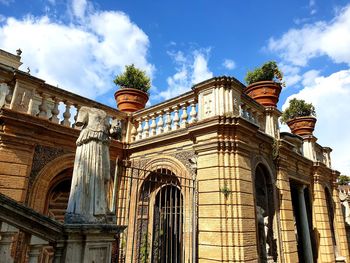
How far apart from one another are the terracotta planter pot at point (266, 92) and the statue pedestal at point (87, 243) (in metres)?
7.83

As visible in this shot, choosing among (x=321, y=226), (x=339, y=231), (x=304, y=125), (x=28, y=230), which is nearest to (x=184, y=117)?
(x=28, y=230)

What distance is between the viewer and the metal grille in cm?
715

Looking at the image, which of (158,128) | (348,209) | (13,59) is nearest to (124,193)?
(158,128)

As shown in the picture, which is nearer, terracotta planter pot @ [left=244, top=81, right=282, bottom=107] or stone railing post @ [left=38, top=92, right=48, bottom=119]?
stone railing post @ [left=38, top=92, right=48, bottom=119]

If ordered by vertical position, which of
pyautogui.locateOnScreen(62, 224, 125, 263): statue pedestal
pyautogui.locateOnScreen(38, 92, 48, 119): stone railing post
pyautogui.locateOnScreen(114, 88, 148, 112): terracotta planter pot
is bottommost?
pyautogui.locateOnScreen(62, 224, 125, 263): statue pedestal

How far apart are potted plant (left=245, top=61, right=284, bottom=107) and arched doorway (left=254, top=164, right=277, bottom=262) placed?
2865 millimetres

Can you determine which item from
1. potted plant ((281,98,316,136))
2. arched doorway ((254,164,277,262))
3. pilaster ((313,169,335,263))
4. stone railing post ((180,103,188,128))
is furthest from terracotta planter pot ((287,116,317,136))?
stone railing post ((180,103,188,128))

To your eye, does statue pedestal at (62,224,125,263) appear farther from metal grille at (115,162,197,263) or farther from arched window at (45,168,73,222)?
arched window at (45,168,73,222)

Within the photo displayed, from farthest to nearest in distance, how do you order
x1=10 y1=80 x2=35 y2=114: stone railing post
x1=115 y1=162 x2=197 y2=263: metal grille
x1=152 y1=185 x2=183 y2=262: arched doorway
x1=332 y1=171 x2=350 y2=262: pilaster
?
x1=332 y1=171 x2=350 y2=262: pilaster → x1=152 y1=185 x2=183 y2=262: arched doorway → x1=115 y1=162 x2=197 y2=263: metal grille → x1=10 y1=80 x2=35 y2=114: stone railing post

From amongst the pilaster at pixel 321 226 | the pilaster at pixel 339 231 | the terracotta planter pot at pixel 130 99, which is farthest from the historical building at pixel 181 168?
the pilaster at pixel 339 231

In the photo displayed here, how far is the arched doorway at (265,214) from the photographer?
719 cm

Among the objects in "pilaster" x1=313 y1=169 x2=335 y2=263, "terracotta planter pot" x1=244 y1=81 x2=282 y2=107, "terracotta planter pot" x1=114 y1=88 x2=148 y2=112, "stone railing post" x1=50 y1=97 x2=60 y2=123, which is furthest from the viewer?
"pilaster" x1=313 y1=169 x2=335 y2=263

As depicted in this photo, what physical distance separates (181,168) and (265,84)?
498cm

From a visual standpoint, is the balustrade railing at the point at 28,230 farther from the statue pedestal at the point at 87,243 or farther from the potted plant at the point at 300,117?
the potted plant at the point at 300,117
